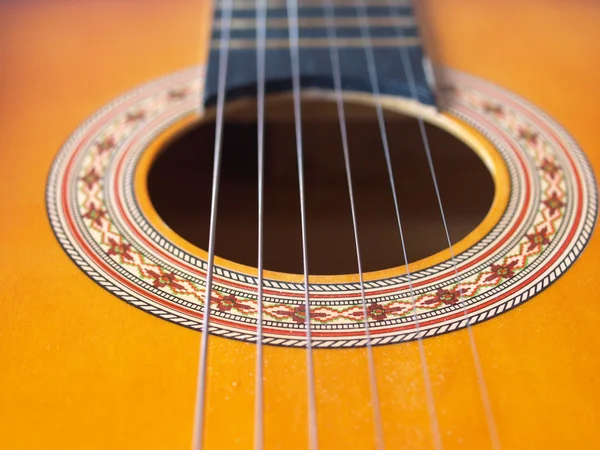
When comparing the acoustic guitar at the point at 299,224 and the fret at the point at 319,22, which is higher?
the fret at the point at 319,22

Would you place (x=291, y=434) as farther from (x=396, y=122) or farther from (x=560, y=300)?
(x=396, y=122)

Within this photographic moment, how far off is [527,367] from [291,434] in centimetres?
31

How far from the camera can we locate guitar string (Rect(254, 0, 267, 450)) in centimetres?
87

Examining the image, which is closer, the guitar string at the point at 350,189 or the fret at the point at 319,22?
the guitar string at the point at 350,189

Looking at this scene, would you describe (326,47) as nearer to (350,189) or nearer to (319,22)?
(319,22)

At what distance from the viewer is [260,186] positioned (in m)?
1.20

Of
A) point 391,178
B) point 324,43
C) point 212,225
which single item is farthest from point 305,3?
point 212,225

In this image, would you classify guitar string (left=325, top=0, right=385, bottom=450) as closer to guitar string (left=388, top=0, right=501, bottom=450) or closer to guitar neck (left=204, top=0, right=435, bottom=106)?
guitar neck (left=204, top=0, right=435, bottom=106)

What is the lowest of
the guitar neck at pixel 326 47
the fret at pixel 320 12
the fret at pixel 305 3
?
the guitar neck at pixel 326 47

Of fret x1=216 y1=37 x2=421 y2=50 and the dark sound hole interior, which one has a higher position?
fret x1=216 y1=37 x2=421 y2=50

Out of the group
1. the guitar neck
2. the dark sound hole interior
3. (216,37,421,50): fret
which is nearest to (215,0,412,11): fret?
the guitar neck

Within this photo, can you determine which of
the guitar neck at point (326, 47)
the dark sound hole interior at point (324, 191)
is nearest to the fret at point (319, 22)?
the guitar neck at point (326, 47)

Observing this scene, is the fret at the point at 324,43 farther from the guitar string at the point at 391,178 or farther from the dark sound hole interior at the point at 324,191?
the dark sound hole interior at the point at 324,191

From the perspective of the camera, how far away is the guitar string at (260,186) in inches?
34.4
